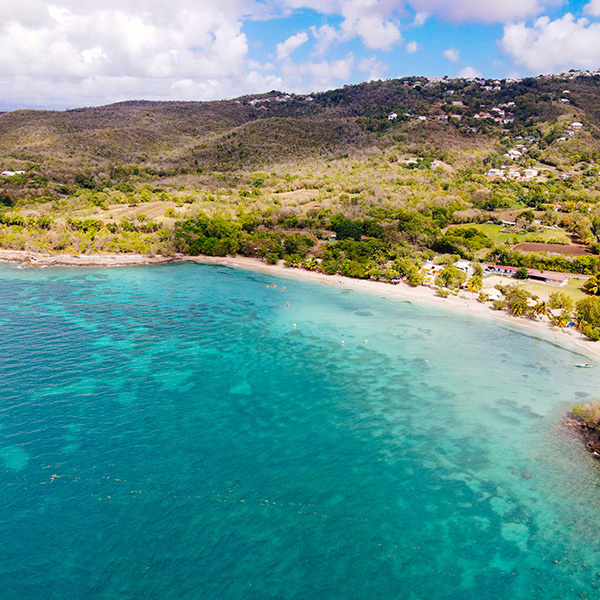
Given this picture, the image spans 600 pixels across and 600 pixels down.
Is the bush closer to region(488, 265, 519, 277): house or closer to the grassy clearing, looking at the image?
region(488, 265, 519, 277): house

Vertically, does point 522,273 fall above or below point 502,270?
above

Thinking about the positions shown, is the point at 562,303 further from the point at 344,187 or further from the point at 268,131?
the point at 268,131

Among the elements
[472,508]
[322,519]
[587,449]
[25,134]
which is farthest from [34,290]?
[25,134]

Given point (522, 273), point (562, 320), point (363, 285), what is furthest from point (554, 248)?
point (363, 285)

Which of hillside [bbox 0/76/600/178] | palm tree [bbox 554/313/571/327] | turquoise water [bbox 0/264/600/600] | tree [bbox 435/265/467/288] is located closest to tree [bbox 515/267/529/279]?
tree [bbox 435/265/467/288]

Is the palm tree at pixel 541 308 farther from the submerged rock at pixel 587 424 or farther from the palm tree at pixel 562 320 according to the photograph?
the submerged rock at pixel 587 424

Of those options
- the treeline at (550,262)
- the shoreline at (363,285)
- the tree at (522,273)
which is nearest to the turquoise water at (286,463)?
the shoreline at (363,285)
